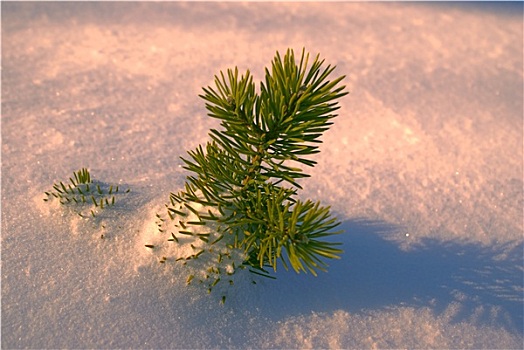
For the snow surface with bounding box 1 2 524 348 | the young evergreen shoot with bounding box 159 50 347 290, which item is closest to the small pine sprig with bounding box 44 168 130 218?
the snow surface with bounding box 1 2 524 348

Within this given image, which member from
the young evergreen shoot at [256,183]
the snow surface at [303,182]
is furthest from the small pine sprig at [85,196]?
the young evergreen shoot at [256,183]

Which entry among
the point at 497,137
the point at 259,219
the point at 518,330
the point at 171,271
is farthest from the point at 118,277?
the point at 497,137

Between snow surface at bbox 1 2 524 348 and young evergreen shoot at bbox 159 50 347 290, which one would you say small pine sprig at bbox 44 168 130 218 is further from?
young evergreen shoot at bbox 159 50 347 290

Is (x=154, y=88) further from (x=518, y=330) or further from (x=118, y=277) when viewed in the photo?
(x=518, y=330)

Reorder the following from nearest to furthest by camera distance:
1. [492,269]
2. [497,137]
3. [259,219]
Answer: [259,219] → [492,269] → [497,137]

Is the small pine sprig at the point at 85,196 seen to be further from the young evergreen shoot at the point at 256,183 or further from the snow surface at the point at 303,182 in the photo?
the young evergreen shoot at the point at 256,183

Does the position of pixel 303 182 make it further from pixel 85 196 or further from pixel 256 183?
pixel 85 196
